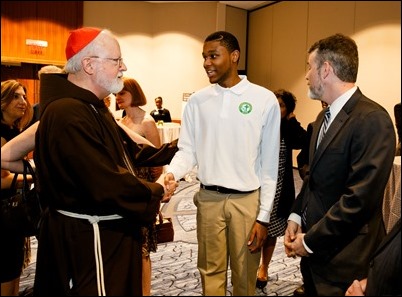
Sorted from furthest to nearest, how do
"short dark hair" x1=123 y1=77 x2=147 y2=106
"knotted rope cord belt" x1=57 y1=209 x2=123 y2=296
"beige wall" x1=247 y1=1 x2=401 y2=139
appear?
1. "beige wall" x1=247 y1=1 x2=401 y2=139
2. "short dark hair" x1=123 y1=77 x2=147 y2=106
3. "knotted rope cord belt" x1=57 y1=209 x2=123 y2=296

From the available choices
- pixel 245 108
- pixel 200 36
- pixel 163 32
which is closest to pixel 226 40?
pixel 245 108

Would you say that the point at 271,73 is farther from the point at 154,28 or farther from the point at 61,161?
the point at 61,161

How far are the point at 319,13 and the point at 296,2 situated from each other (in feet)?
2.57

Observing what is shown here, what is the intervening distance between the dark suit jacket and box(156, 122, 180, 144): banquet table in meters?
4.64

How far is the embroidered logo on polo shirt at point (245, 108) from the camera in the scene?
6.16 feet

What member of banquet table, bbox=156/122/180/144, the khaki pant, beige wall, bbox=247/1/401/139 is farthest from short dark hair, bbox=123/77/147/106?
banquet table, bbox=156/122/180/144

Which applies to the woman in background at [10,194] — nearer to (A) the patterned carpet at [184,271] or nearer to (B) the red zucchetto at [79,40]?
(B) the red zucchetto at [79,40]

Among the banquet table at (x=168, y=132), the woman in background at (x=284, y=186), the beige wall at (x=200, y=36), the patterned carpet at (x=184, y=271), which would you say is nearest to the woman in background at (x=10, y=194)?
the patterned carpet at (x=184, y=271)

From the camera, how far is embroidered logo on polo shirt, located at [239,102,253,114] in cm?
188

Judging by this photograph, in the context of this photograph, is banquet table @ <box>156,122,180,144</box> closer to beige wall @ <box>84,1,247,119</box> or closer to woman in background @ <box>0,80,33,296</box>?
beige wall @ <box>84,1,247,119</box>

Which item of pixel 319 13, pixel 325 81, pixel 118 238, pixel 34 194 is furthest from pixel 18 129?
pixel 319 13

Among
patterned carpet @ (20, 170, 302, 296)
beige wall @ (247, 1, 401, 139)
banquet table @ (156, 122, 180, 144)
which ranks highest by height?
beige wall @ (247, 1, 401, 139)

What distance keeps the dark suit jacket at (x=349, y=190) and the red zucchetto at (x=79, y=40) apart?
0.95m

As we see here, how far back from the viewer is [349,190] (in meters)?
1.41
